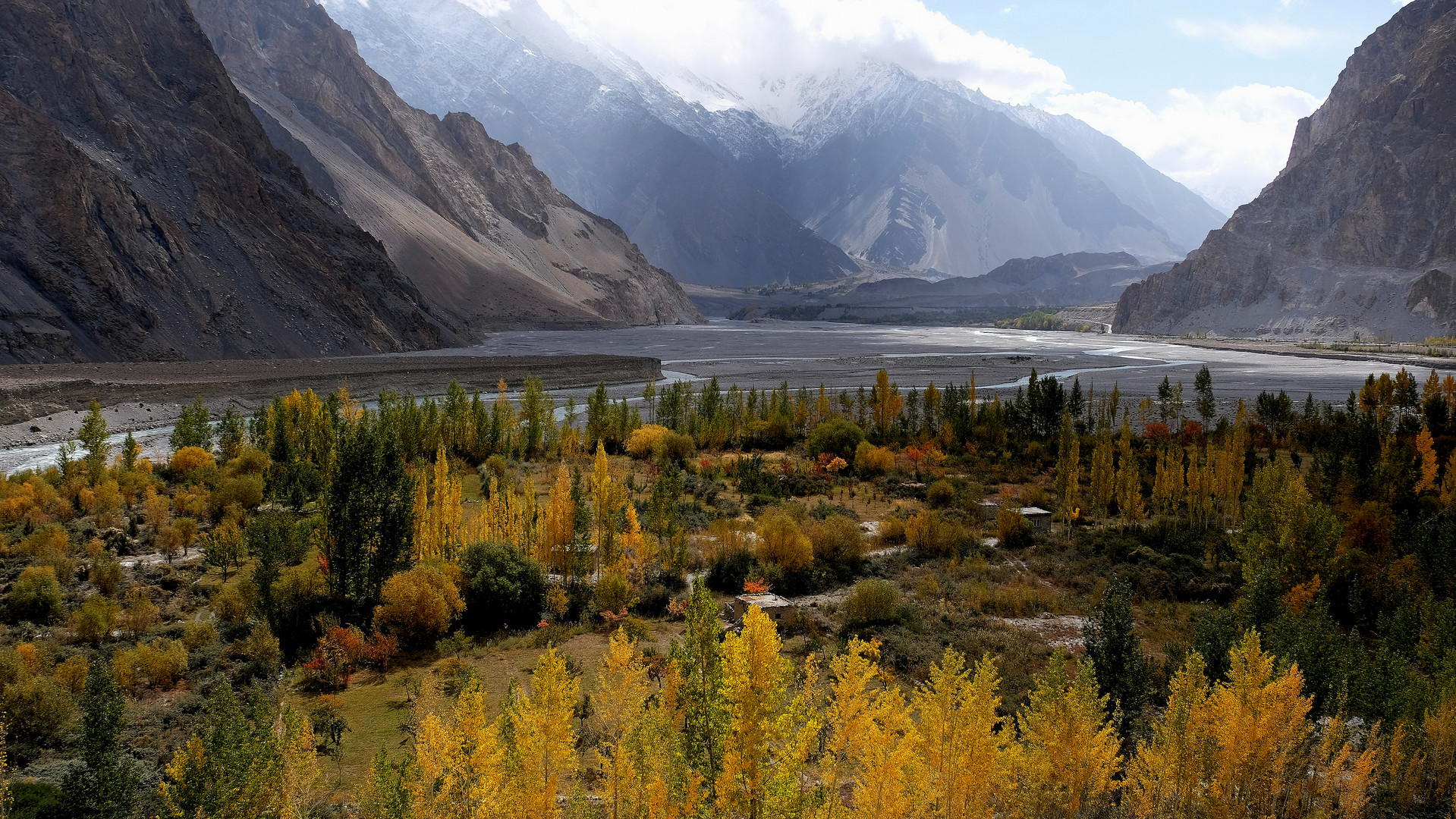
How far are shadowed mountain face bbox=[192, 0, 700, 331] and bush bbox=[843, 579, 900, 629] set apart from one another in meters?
83.5

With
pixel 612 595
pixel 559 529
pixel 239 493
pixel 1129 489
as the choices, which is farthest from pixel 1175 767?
pixel 239 493

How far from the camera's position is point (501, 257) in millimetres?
129000

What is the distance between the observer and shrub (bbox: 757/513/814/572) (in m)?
17.7

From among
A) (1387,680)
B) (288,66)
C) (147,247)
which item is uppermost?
(288,66)

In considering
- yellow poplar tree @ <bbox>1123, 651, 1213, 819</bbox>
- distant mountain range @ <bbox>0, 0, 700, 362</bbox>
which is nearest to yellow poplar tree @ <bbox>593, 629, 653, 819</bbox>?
yellow poplar tree @ <bbox>1123, 651, 1213, 819</bbox>

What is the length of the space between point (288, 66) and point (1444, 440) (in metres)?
142

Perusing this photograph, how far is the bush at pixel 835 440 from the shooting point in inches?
1342

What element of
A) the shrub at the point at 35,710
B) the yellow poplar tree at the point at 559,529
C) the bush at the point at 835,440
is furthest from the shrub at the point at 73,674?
the bush at the point at 835,440

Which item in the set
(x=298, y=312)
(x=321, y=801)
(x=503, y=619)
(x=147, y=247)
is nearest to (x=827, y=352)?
A: (x=298, y=312)

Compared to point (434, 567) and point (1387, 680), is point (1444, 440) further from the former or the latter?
point (434, 567)

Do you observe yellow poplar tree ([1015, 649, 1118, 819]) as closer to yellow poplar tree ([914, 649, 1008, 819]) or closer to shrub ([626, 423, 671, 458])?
yellow poplar tree ([914, 649, 1008, 819])

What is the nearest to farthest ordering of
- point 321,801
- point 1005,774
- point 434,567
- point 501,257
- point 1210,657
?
point 1005,774, point 321,801, point 1210,657, point 434,567, point 501,257

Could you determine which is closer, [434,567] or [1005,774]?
[1005,774]

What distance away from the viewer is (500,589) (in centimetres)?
1509
